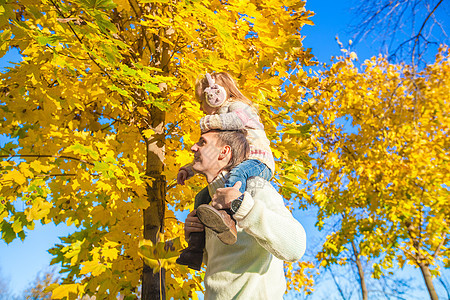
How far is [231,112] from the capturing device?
71.1 inches

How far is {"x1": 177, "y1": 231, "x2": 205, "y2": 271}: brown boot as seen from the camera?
1721mm

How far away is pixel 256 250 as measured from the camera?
1.55 m

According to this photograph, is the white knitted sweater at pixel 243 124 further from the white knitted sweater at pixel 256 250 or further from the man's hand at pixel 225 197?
the man's hand at pixel 225 197

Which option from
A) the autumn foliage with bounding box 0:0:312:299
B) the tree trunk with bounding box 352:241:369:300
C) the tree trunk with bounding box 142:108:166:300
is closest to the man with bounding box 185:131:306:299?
the autumn foliage with bounding box 0:0:312:299

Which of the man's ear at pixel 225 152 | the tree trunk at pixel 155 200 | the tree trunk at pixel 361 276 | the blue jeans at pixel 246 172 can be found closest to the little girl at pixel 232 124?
the blue jeans at pixel 246 172

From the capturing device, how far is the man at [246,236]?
137 cm

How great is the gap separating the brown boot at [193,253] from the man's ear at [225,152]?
44 cm

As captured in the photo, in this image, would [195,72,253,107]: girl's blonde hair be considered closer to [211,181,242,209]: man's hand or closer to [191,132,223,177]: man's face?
[191,132,223,177]: man's face

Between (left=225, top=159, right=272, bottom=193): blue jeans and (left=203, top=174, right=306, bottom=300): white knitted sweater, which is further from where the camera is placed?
(left=225, top=159, right=272, bottom=193): blue jeans

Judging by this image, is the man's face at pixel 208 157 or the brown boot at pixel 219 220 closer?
the brown boot at pixel 219 220

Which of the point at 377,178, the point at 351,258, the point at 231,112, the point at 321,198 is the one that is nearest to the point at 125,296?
the point at 231,112

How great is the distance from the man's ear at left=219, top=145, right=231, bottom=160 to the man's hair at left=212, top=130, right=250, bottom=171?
17mm

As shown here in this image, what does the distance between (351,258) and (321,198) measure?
311 centimetres

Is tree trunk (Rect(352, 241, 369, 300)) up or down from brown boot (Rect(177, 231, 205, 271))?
up
